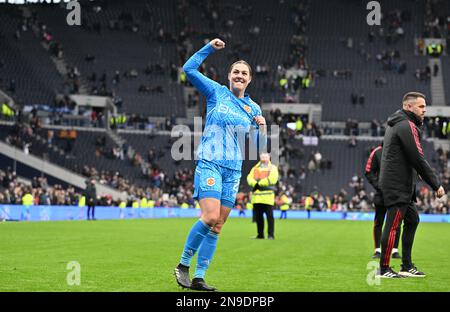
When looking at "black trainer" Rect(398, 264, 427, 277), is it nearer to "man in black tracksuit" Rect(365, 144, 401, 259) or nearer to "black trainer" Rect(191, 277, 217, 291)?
"black trainer" Rect(191, 277, 217, 291)

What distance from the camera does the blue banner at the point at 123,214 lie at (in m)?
32.8

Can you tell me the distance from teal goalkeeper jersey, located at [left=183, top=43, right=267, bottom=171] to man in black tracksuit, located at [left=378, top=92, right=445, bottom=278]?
86.9 inches

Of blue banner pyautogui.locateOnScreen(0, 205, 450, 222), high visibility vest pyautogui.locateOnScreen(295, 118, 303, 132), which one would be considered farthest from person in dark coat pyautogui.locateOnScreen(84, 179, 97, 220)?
high visibility vest pyautogui.locateOnScreen(295, 118, 303, 132)

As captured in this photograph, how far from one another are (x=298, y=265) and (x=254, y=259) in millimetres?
1330

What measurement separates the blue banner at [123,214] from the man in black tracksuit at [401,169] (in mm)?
24124

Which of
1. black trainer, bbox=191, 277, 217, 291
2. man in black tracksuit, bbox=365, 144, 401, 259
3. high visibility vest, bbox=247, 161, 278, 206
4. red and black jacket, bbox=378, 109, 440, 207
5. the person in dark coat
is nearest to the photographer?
black trainer, bbox=191, 277, 217, 291

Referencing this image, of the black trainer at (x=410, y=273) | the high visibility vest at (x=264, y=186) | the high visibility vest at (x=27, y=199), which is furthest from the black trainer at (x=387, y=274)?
the high visibility vest at (x=27, y=199)

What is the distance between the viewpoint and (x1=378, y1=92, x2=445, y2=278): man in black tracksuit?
10.2m

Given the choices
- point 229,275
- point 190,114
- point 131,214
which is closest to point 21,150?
point 131,214

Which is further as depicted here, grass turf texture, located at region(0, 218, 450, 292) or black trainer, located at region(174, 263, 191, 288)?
grass turf texture, located at region(0, 218, 450, 292)

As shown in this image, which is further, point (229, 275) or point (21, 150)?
point (21, 150)

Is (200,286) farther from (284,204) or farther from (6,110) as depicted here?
(6,110)
